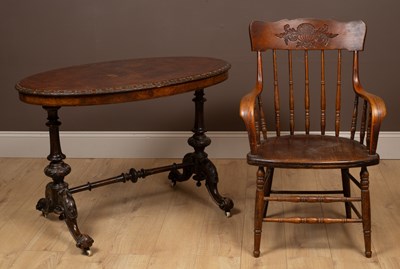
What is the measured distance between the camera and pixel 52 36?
410 centimetres

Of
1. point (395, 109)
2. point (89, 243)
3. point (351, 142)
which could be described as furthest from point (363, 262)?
Result: point (395, 109)

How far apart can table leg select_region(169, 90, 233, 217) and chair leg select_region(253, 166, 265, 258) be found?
0.46m

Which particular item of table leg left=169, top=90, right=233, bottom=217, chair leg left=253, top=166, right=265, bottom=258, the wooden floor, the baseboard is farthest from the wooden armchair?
the baseboard

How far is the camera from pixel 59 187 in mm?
3098

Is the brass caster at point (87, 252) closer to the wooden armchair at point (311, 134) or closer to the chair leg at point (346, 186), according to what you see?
the wooden armchair at point (311, 134)

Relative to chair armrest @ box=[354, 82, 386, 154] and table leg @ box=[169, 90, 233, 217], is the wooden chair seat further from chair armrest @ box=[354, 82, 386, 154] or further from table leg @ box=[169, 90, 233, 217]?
table leg @ box=[169, 90, 233, 217]

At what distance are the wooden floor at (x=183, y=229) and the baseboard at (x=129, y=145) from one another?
0.22 meters

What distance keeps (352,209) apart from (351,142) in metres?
0.41

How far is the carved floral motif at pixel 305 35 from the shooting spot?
314 cm

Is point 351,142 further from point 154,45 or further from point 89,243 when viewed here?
point 154,45

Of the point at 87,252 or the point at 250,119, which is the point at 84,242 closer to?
the point at 87,252

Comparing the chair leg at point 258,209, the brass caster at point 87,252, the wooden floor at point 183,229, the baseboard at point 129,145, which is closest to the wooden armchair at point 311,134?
the chair leg at point 258,209

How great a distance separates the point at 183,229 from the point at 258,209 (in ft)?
1.57

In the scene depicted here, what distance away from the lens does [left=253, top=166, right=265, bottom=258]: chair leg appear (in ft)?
9.25
